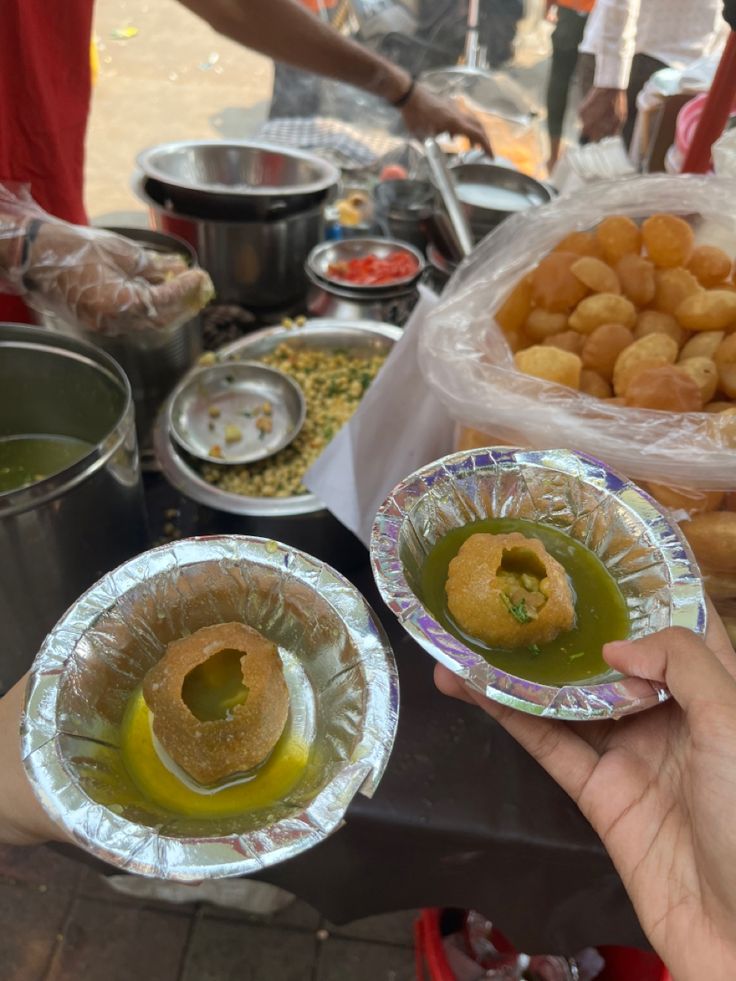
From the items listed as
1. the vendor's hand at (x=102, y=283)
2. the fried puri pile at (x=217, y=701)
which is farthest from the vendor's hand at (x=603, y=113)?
the fried puri pile at (x=217, y=701)

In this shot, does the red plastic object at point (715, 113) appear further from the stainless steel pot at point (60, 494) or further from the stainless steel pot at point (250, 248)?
the stainless steel pot at point (60, 494)

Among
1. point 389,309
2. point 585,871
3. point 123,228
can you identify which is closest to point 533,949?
point 585,871

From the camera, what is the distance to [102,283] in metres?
1.57

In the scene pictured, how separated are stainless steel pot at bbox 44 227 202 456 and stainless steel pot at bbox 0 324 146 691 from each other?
165 millimetres

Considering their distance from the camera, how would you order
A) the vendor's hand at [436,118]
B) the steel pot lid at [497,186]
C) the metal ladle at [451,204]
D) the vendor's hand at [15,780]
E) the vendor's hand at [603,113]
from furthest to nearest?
the vendor's hand at [603,113] < the vendor's hand at [436,118] < the steel pot lid at [497,186] < the metal ladle at [451,204] < the vendor's hand at [15,780]

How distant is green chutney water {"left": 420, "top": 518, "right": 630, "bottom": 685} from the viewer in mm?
1071

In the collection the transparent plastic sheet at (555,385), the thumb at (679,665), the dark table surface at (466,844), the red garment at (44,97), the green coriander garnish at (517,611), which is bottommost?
the dark table surface at (466,844)

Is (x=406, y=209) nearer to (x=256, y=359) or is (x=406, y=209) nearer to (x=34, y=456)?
(x=256, y=359)

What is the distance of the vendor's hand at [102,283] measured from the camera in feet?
5.14

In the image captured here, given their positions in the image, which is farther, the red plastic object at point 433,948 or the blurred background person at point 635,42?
the blurred background person at point 635,42

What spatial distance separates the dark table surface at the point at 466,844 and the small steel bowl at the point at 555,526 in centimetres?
39

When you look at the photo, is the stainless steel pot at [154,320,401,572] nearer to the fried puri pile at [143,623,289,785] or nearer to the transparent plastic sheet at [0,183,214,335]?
the transparent plastic sheet at [0,183,214,335]

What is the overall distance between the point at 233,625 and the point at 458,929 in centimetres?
127

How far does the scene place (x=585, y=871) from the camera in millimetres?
1283
